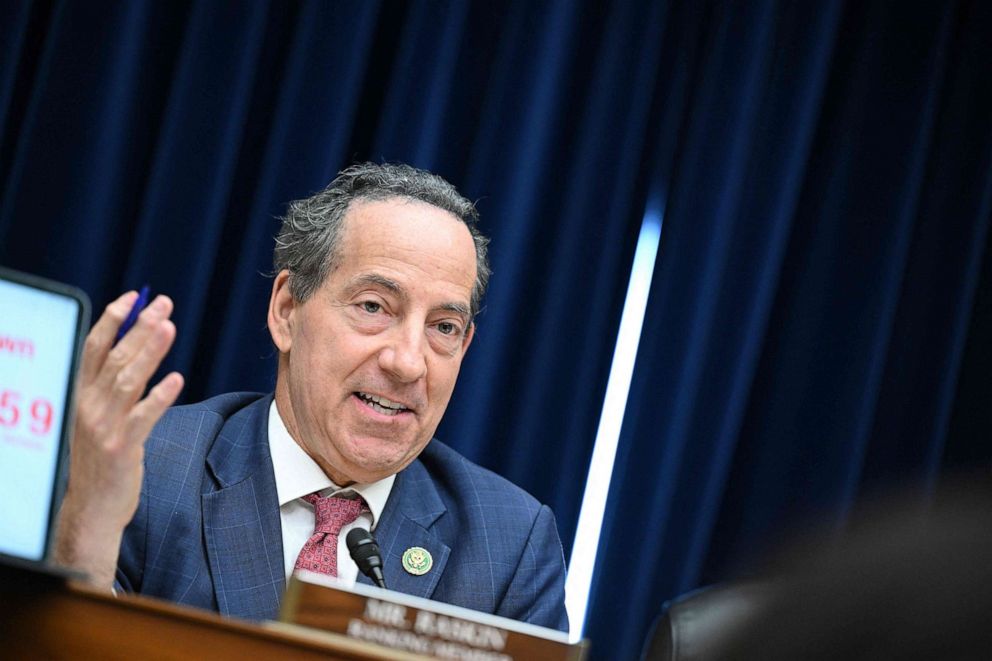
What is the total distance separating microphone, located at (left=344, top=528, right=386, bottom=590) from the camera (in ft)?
4.85

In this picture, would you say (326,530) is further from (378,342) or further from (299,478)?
(378,342)

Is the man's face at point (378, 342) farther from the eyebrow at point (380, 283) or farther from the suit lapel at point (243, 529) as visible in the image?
the suit lapel at point (243, 529)

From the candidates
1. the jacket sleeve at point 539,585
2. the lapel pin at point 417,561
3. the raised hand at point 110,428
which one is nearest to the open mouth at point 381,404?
the lapel pin at point 417,561

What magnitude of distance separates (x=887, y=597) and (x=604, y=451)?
89.9 inches

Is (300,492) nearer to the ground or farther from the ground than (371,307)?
nearer to the ground

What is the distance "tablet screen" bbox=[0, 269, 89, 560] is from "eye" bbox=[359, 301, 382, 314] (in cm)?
99

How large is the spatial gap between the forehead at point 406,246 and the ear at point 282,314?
0.14 meters

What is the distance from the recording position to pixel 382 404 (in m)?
1.96

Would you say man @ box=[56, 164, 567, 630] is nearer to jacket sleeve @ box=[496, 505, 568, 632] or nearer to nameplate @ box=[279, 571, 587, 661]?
jacket sleeve @ box=[496, 505, 568, 632]

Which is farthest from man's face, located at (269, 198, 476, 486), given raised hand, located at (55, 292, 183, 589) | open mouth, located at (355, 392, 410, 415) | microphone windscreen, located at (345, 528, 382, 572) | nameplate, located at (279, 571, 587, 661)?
nameplate, located at (279, 571, 587, 661)

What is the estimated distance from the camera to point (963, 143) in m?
3.10

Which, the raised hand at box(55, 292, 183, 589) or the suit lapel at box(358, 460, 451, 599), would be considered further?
the suit lapel at box(358, 460, 451, 599)

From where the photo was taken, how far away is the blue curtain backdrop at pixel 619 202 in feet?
8.12

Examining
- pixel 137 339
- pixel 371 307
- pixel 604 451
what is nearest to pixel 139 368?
pixel 137 339
